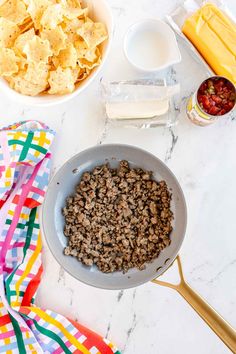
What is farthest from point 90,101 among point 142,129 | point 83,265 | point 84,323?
point 84,323

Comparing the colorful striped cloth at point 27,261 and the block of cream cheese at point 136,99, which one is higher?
the block of cream cheese at point 136,99

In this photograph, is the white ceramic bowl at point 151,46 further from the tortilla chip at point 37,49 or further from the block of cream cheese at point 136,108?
the tortilla chip at point 37,49

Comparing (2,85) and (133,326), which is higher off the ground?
(2,85)

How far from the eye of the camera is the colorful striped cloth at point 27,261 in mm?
1188

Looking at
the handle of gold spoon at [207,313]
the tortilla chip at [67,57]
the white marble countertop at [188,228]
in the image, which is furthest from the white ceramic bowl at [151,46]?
the handle of gold spoon at [207,313]

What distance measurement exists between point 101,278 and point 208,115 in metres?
0.45

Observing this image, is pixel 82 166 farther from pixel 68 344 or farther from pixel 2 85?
pixel 68 344

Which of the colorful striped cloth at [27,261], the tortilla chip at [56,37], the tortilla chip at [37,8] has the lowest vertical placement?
the colorful striped cloth at [27,261]

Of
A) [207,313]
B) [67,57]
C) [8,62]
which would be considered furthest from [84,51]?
[207,313]

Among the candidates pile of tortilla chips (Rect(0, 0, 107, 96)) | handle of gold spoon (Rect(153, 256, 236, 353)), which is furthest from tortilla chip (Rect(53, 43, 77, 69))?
handle of gold spoon (Rect(153, 256, 236, 353))

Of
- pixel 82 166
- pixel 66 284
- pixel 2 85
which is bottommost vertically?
pixel 66 284

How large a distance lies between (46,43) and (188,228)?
1.82 feet

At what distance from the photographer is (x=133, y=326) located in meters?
1.23

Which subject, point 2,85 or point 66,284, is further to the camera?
point 66,284
